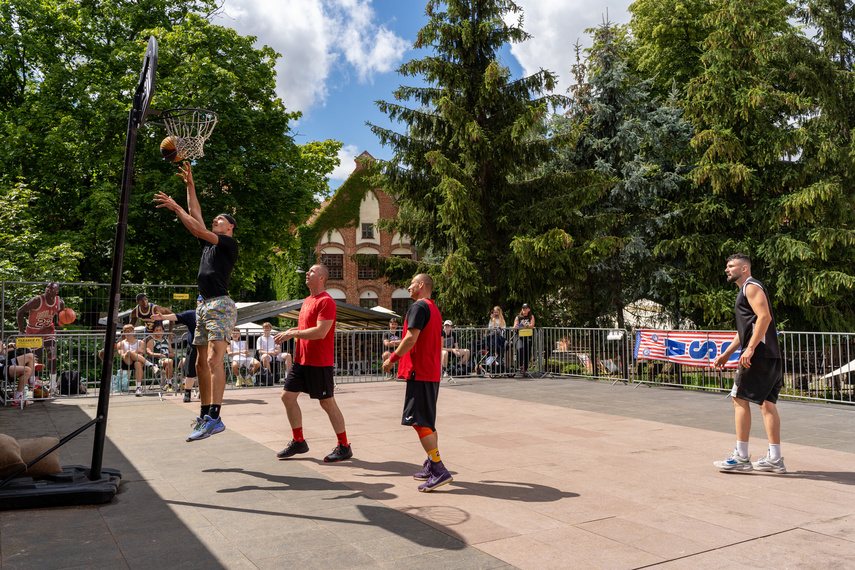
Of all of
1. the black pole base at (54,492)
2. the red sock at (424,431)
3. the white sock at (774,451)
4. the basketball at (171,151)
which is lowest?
the black pole base at (54,492)

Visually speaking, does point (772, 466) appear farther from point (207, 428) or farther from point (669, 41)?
point (669, 41)

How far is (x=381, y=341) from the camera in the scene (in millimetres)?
17500

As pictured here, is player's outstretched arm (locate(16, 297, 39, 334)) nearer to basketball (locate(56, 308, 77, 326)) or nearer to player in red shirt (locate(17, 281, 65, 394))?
player in red shirt (locate(17, 281, 65, 394))

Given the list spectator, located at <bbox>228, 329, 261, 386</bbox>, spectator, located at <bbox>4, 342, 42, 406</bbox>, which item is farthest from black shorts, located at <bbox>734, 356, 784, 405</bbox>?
spectator, located at <bbox>228, 329, 261, 386</bbox>

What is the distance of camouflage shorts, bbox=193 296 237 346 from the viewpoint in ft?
20.3

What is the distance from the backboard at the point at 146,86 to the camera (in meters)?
5.36

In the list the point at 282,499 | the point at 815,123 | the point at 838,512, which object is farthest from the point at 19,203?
the point at 815,123

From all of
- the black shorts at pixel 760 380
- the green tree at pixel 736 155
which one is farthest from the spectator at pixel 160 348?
the green tree at pixel 736 155

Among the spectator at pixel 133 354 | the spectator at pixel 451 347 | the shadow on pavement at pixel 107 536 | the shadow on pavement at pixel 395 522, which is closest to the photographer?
the shadow on pavement at pixel 107 536

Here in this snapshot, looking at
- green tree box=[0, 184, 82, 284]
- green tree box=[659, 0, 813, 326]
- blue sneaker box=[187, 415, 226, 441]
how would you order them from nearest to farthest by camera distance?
blue sneaker box=[187, 415, 226, 441] < green tree box=[0, 184, 82, 284] < green tree box=[659, 0, 813, 326]

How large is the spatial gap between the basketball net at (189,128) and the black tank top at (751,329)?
546cm

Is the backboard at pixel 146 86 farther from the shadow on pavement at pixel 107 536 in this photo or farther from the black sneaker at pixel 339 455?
the black sneaker at pixel 339 455

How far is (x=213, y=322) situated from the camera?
20.3ft

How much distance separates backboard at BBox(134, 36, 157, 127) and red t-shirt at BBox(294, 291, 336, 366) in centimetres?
212
